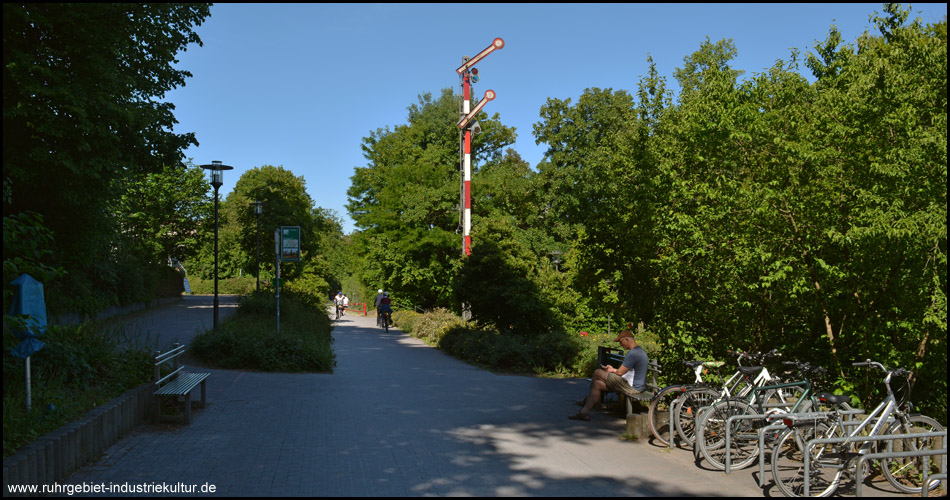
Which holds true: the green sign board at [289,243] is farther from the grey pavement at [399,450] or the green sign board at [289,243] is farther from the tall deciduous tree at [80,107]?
the grey pavement at [399,450]

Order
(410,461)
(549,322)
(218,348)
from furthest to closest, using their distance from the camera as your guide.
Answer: (549,322) → (218,348) → (410,461)

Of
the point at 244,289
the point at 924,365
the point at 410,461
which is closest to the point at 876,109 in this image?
the point at 924,365

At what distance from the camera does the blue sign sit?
22.2 ft

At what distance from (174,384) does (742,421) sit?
6.91 meters

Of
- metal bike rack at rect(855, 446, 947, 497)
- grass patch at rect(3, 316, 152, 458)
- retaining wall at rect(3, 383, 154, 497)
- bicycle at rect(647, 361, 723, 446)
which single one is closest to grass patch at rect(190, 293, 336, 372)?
grass patch at rect(3, 316, 152, 458)

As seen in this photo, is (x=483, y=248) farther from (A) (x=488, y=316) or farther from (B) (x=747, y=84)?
(B) (x=747, y=84)

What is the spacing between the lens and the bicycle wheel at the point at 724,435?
6965 millimetres

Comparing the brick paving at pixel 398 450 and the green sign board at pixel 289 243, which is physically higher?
the green sign board at pixel 289 243

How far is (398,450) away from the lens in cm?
765

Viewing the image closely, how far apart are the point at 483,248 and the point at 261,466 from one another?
15.6m

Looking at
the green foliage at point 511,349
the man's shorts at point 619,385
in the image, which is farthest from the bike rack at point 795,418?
the green foliage at point 511,349

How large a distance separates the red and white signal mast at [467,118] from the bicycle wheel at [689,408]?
669 inches

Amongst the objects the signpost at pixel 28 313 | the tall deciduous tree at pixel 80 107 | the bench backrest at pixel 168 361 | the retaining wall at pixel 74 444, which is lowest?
the retaining wall at pixel 74 444

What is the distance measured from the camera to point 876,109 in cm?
714
